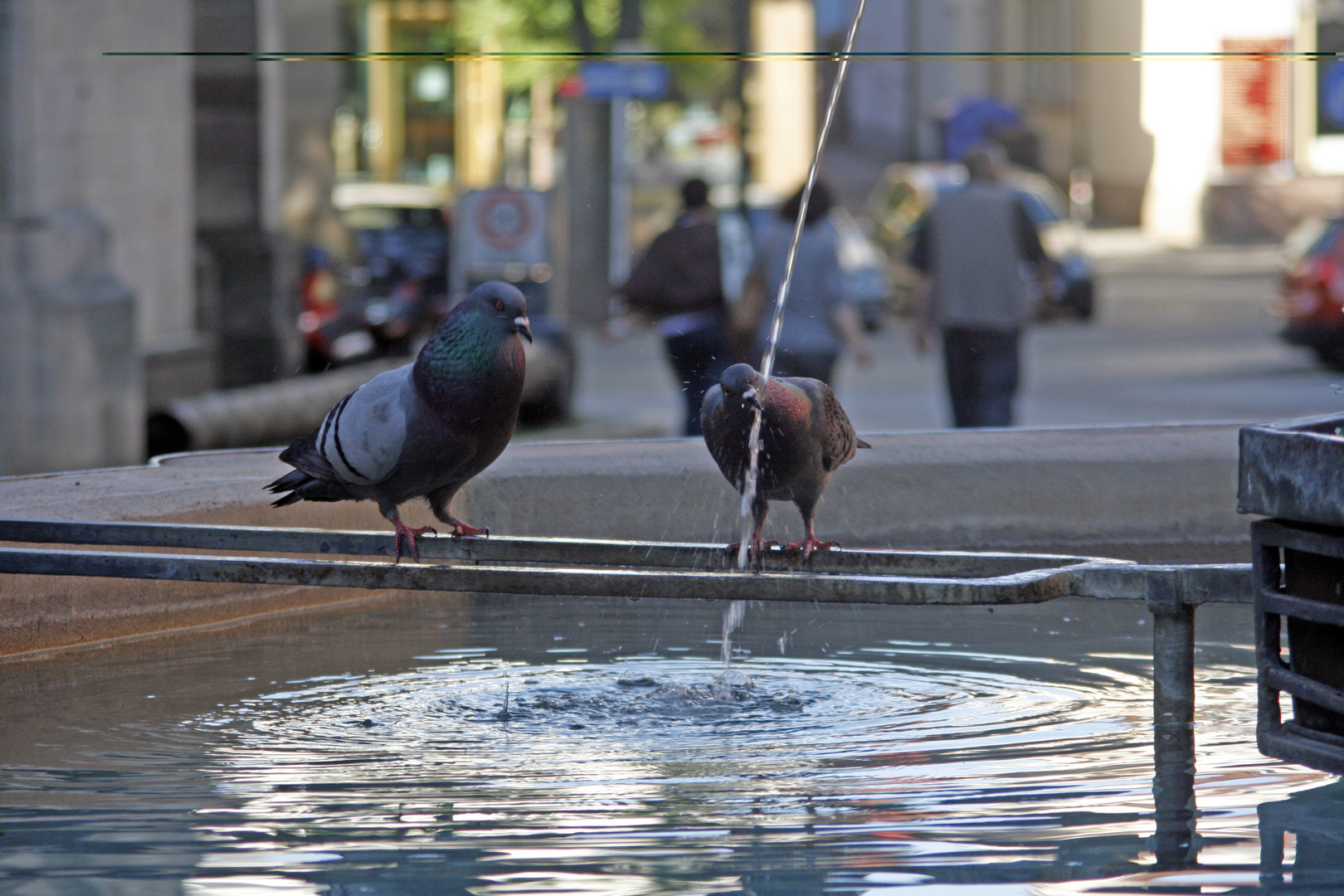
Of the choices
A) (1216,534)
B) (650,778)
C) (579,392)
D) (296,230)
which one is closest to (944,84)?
(296,230)

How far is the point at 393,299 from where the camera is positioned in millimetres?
16719

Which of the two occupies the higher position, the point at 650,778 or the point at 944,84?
the point at 944,84

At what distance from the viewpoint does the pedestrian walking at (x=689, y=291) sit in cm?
970

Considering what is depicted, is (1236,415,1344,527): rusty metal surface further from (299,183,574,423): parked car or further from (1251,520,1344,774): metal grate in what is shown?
(299,183,574,423): parked car

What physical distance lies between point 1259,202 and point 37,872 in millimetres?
35542

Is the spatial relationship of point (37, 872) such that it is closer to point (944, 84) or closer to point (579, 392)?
point (579, 392)

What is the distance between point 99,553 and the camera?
448 cm

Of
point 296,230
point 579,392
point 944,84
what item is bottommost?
point 579,392

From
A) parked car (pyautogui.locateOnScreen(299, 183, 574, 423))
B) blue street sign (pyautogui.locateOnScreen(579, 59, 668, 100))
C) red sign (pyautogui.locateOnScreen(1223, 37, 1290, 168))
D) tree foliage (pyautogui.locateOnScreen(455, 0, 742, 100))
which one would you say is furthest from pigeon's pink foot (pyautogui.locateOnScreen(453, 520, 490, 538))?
red sign (pyautogui.locateOnScreen(1223, 37, 1290, 168))

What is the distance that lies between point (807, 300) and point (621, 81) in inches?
412

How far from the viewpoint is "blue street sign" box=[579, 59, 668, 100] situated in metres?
→ 19.1

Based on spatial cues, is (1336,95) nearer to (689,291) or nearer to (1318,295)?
(689,291)

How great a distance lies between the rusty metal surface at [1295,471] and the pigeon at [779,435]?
3.39ft

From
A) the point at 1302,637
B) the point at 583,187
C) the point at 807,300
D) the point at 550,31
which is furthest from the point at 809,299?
the point at 550,31
